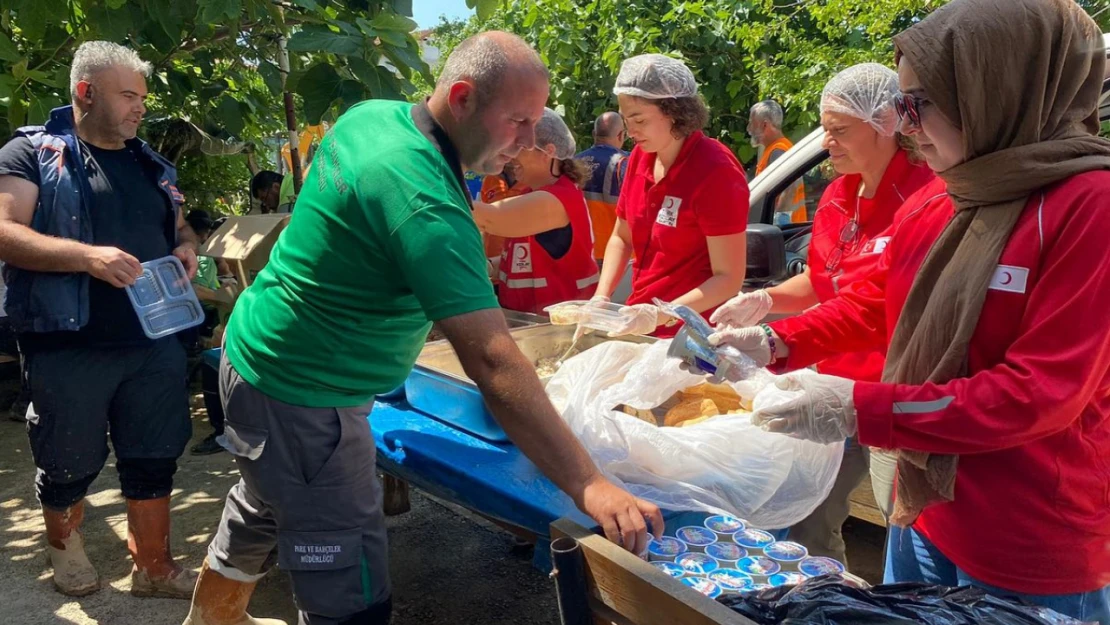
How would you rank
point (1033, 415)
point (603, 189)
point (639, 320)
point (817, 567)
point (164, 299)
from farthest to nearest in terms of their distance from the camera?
1. point (603, 189)
2. point (164, 299)
3. point (639, 320)
4. point (817, 567)
5. point (1033, 415)

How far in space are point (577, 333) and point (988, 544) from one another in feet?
5.02

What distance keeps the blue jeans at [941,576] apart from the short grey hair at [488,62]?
121cm

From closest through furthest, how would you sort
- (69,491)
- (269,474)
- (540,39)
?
(269,474) < (69,491) < (540,39)

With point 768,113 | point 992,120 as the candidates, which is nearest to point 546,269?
point 992,120

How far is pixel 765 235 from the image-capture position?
3.58 meters

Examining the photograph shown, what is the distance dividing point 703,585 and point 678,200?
1713 millimetres

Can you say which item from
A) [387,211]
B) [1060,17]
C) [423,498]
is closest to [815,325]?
[1060,17]

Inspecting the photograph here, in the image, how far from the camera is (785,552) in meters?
1.62

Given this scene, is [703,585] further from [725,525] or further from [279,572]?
[279,572]

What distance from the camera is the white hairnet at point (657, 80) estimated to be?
290 cm

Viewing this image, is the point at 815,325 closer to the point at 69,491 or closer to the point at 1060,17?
the point at 1060,17

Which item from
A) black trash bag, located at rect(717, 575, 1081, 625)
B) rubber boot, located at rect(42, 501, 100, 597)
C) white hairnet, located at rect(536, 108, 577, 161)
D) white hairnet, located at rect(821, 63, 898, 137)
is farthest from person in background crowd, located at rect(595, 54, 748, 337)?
rubber boot, located at rect(42, 501, 100, 597)

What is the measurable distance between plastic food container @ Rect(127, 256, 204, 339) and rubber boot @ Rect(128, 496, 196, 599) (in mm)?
663

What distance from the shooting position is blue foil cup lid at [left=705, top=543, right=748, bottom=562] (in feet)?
5.25
